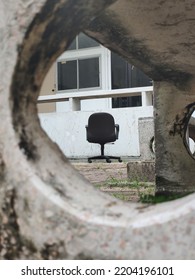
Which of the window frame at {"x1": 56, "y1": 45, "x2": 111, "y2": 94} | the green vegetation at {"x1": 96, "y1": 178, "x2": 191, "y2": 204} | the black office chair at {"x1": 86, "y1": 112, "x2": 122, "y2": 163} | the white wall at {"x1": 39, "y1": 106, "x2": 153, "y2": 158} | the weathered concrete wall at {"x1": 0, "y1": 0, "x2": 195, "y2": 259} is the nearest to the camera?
the weathered concrete wall at {"x1": 0, "y1": 0, "x2": 195, "y2": 259}

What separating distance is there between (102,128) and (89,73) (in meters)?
5.23

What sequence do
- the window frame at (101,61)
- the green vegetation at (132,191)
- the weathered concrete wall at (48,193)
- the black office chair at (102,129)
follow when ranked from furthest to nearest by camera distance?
the window frame at (101,61) < the black office chair at (102,129) < the green vegetation at (132,191) < the weathered concrete wall at (48,193)

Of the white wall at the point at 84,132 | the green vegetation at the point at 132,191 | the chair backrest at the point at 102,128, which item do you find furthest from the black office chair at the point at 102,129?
the green vegetation at the point at 132,191

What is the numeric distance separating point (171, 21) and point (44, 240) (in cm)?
103

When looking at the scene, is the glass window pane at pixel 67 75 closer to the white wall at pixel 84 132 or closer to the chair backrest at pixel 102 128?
the white wall at pixel 84 132

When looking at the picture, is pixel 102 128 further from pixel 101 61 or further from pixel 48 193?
pixel 48 193

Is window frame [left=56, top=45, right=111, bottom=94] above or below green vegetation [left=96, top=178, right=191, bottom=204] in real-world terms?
above

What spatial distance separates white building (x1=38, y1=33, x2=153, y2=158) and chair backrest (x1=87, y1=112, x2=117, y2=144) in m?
1.04

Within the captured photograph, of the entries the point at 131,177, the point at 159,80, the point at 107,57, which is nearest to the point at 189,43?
the point at 159,80

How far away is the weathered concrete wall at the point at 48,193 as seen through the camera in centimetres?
70

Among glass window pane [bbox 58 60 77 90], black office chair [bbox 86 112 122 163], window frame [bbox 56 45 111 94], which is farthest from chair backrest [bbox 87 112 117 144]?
glass window pane [bbox 58 60 77 90]

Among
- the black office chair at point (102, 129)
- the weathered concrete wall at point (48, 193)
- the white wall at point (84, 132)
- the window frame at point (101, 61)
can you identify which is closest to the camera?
the weathered concrete wall at point (48, 193)

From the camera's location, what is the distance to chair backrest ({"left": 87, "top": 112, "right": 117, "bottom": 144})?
31.5 ft

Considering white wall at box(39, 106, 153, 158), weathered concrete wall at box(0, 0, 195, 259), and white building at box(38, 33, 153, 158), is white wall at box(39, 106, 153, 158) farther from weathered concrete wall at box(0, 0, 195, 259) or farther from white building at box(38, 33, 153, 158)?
weathered concrete wall at box(0, 0, 195, 259)
